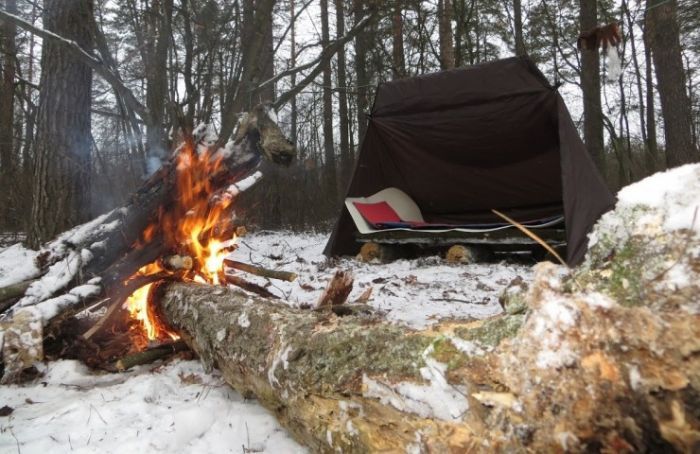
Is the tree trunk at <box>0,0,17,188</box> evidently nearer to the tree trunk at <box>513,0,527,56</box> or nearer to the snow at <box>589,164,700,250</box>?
the snow at <box>589,164,700,250</box>

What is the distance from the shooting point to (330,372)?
1484mm

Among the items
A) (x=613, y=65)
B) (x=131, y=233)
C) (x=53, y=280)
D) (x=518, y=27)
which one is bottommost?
(x=53, y=280)

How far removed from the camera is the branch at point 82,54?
13.3 ft

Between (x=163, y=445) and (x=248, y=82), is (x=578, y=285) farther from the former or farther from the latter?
(x=248, y=82)

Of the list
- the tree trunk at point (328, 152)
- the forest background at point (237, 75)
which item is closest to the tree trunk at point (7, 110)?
the forest background at point (237, 75)

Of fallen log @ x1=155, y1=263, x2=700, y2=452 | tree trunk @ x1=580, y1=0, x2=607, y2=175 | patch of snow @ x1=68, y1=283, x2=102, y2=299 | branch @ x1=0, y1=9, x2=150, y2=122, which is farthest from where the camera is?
tree trunk @ x1=580, y1=0, x2=607, y2=175

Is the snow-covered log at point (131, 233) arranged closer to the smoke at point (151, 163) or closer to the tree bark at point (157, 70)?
the smoke at point (151, 163)

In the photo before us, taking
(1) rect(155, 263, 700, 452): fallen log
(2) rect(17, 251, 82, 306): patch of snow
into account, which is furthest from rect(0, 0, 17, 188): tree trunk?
(1) rect(155, 263, 700, 452): fallen log

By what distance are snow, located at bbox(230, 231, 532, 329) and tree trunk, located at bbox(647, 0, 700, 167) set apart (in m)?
3.78

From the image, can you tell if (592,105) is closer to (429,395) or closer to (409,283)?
(409,283)

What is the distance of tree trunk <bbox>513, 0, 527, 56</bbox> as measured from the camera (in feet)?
34.9

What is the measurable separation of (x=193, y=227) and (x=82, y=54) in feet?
7.89

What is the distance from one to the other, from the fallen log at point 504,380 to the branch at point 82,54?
3.81 meters

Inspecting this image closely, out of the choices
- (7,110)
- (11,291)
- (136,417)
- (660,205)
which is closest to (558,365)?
(660,205)
